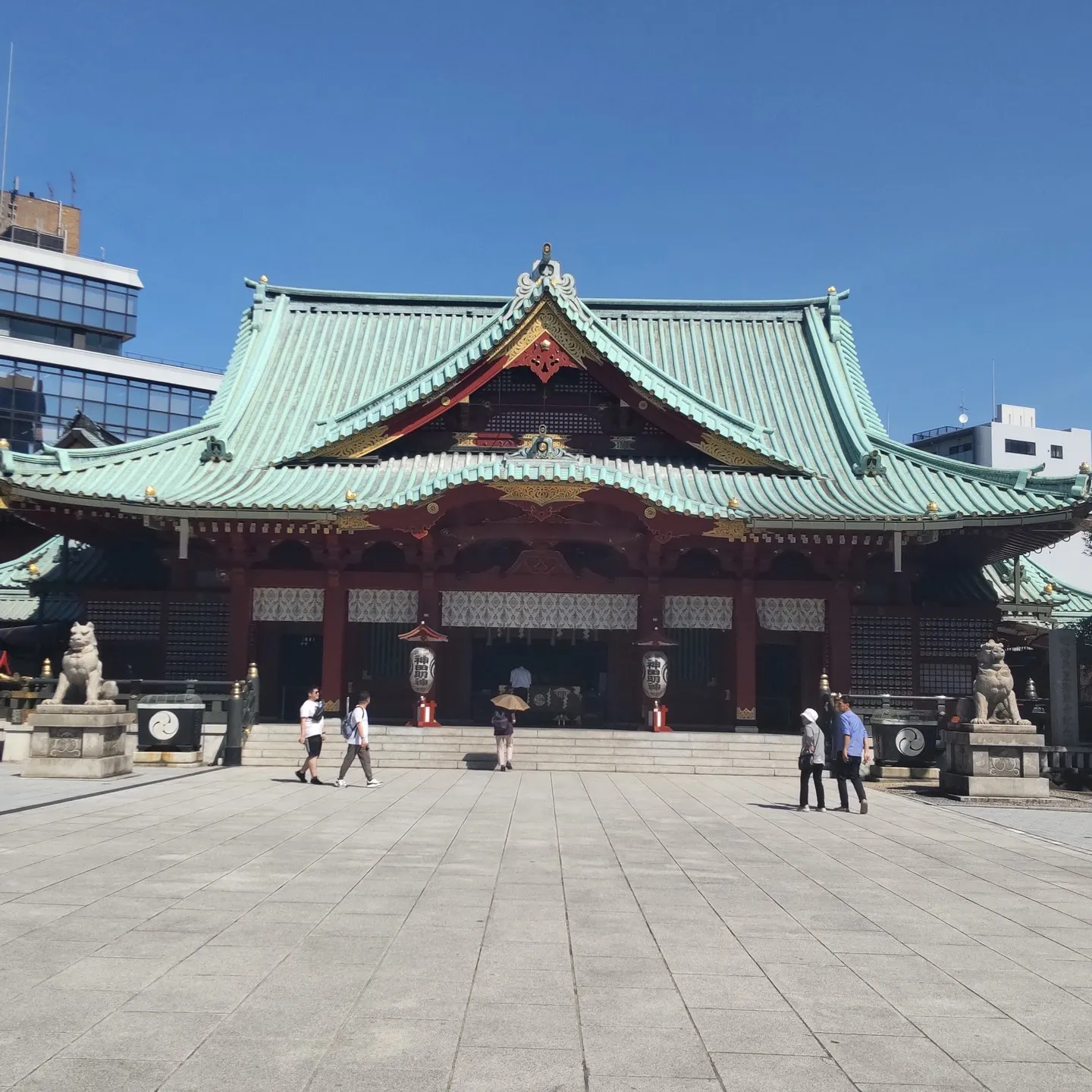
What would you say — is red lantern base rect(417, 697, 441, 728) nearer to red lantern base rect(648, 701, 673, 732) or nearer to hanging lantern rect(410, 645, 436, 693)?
hanging lantern rect(410, 645, 436, 693)

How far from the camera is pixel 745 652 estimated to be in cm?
2569

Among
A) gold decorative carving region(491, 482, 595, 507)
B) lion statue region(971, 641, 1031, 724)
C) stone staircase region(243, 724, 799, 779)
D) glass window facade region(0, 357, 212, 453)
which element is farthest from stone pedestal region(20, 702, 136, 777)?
glass window facade region(0, 357, 212, 453)

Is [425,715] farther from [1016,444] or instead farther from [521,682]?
[1016,444]

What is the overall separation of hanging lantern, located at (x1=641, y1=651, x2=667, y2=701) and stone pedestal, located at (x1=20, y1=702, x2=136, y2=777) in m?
11.5

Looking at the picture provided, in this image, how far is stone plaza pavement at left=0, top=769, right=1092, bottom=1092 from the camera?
541 cm

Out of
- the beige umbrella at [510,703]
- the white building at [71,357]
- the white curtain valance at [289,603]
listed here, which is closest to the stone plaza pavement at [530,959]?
the beige umbrella at [510,703]

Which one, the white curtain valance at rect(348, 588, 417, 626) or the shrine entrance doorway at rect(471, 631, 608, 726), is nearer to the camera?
the white curtain valance at rect(348, 588, 417, 626)

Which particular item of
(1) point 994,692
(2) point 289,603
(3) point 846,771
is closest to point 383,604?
(2) point 289,603

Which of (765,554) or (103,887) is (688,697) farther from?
(103,887)

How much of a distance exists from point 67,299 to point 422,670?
50970mm

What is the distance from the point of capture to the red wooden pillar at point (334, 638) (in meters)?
25.5

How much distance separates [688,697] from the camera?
91.8ft

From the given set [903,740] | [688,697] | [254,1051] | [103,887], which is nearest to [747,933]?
[254,1051]

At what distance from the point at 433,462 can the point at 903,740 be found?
1319 cm
